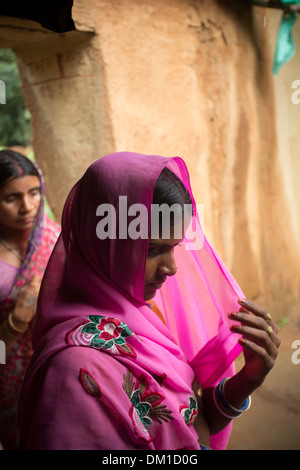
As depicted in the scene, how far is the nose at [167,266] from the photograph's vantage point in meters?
1.30

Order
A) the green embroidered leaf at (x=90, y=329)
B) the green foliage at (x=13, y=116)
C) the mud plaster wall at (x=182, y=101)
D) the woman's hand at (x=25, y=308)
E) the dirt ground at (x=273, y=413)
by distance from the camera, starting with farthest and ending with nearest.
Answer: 1. the green foliage at (x=13, y=116)
2. the dirt ground at (x=273, y=413)
3. the mud plaster wall at (x=182, y=101)
4. the woman's hand at (x=25, y=308)
5. the green embroidered leaf at (x=90, y=329)

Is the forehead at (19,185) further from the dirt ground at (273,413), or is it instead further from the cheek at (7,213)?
the dirt ground at (273,413)

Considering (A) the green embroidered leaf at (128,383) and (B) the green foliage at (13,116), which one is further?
(B) the green foliage at (13,116)

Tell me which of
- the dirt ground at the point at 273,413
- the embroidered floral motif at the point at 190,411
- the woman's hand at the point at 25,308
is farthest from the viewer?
the dirt ground at the point at 273,413

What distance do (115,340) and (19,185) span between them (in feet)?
4.36

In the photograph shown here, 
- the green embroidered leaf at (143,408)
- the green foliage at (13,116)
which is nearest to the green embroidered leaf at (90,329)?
the green embroidered leaf at (143,408)

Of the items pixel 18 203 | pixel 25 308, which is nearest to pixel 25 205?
pixel 18 203

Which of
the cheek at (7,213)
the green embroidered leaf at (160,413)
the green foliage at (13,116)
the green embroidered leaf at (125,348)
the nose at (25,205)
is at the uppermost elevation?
the green foliage at (13,116)

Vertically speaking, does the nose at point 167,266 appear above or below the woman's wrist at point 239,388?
above

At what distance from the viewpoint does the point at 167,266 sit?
4.29 feet

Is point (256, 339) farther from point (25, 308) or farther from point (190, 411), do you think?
point (25, 308)

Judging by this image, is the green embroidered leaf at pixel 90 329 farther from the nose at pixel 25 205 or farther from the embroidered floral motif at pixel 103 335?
the nose at pixel 25 205

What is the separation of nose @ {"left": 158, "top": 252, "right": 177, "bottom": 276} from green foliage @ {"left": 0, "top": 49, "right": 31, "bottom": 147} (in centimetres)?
868
